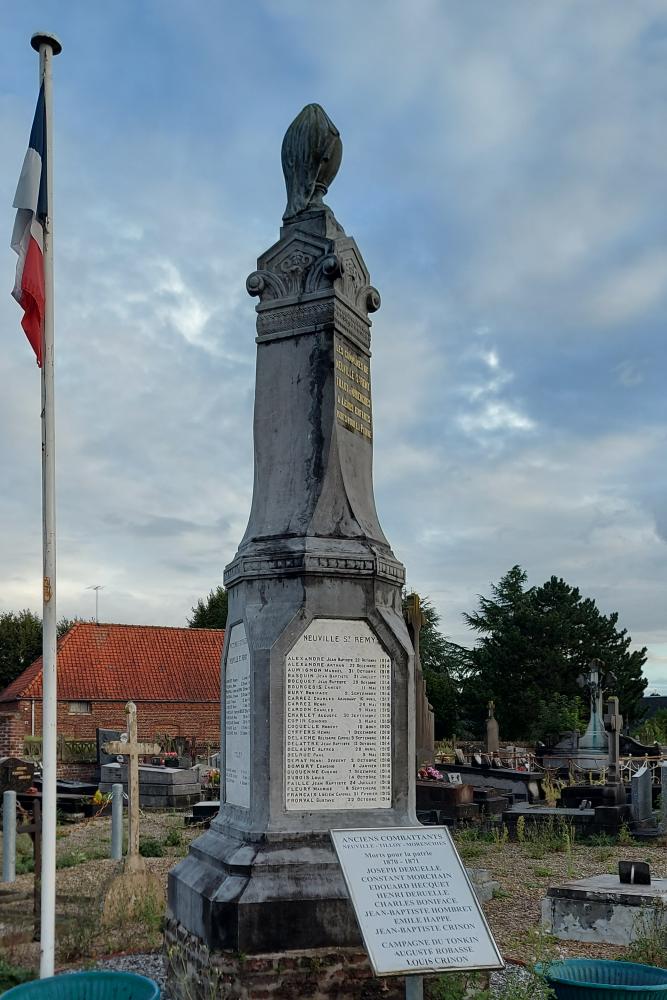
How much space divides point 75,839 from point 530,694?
1324 inches

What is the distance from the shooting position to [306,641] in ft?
20.8

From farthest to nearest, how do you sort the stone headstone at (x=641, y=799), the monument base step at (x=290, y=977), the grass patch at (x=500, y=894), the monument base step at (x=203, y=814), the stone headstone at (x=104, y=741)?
the stone headstone at (x=104, y=741) → the monument base step at (x=203, y=814) → the stone headstone at (x=641, y=799) → the grass patch at (x=500, y=894) → the monument base step at (x=290, y=977)

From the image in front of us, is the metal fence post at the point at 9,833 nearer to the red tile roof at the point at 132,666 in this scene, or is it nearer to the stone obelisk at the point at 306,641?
the stone obelisk at the point at 306,641

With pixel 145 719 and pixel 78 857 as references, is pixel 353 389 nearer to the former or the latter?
pixel 78 857

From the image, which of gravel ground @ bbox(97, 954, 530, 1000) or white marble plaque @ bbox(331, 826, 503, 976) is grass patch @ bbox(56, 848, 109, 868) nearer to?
gravel ground @ bbox(97, 954, 530, 1000)

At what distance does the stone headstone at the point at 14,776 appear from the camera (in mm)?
16812

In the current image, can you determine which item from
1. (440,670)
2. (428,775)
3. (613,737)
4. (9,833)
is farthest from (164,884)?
(440,670)

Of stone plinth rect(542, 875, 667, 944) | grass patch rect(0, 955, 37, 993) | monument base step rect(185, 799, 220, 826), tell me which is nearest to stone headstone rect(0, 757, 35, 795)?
monument base step rect(185, 799, 220, 826)

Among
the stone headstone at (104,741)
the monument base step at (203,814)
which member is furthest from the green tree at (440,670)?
the monument base step at (203,814)

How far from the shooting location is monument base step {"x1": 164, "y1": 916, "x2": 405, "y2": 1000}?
5.53 metres

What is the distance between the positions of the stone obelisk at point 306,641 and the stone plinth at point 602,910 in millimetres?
1884

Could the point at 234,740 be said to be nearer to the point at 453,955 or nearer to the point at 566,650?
the point at 453,955

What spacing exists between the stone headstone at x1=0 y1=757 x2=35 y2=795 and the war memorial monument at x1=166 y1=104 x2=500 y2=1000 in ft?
37.2

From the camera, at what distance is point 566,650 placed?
160 ft
